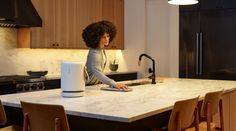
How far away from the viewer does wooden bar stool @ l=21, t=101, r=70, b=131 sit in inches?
79.4

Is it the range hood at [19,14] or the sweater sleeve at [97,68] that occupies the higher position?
the range hood at [19,14]

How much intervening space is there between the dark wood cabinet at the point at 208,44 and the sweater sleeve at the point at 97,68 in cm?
292

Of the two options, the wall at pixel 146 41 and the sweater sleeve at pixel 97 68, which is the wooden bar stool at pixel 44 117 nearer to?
the sweater sleeve at pixel 97 68

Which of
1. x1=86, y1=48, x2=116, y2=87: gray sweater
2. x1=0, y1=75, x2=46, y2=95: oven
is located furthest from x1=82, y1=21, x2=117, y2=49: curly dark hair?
x1=0, y1=75, x2=46, y2=95: oven

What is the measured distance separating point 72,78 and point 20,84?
1.83 metres

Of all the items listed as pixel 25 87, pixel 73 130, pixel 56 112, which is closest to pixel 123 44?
pixel 25 87

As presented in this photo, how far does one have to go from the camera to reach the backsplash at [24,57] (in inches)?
193

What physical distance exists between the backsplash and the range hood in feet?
1.33

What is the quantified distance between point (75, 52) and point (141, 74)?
1.34 meters

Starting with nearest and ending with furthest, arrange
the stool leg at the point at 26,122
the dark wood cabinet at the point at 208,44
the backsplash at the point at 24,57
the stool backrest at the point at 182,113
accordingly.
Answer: the stool leg at the point at 26,122, the stool backrest at the point at 182,113, the backsplash at the point at 24,57, the dark wood cabinet at the point at 208,44

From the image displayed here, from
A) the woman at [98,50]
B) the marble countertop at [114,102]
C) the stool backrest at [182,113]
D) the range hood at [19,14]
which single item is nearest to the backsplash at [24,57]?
the range hood at [19,14]

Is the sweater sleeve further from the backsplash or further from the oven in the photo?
the backsplash

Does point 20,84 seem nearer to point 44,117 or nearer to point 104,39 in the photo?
point 104,39

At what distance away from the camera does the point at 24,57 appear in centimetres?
517
